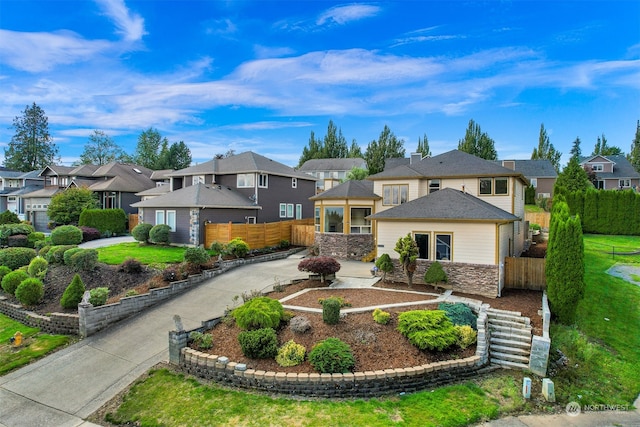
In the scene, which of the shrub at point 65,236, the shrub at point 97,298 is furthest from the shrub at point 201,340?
the shrub at point 65,236

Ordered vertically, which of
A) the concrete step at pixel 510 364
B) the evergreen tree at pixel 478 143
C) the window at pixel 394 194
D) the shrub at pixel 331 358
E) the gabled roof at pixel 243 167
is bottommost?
the concrete step at pixel 510 364

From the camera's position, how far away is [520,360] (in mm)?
9203

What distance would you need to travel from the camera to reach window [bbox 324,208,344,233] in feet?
69.2

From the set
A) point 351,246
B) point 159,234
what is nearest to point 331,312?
point 351,246

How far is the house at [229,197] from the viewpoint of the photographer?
890 inches

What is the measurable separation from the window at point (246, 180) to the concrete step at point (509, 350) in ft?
67.9

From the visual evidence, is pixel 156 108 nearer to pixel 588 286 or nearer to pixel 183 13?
pixel 183 13

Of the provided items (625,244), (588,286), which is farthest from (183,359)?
(625,244)

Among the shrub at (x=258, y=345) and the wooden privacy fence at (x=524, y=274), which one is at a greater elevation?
the wooden privacy fence at (x=524, y=274)

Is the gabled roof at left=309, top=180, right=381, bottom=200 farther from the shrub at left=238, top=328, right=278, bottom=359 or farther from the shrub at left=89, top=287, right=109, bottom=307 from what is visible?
the shrub at left=238, top=328, right=278, bottom=359

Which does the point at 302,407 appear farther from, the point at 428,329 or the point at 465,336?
the point at 465,336

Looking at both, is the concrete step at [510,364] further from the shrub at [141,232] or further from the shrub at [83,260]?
the shrub at [141,232]

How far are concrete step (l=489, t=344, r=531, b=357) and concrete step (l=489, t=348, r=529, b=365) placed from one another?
0.21 ft

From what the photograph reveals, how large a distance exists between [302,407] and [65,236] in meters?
22.5
